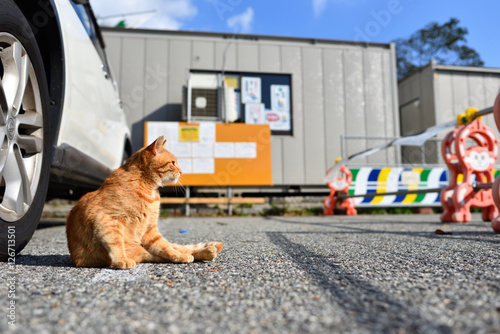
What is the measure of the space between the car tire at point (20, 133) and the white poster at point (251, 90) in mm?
6030

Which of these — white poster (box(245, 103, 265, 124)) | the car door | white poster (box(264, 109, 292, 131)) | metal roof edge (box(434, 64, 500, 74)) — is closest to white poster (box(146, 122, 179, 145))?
white poster (box(245, 103, 265, 124))

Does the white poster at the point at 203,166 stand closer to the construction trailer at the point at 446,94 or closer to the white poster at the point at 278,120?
the white poster at the point at 278,120

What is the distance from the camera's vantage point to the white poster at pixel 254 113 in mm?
7504

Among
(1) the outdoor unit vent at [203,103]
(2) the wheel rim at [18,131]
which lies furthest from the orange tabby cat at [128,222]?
(1) the outdoor unit vent at [203,103]

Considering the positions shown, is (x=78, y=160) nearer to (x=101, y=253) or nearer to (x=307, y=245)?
(x=101, y=253)

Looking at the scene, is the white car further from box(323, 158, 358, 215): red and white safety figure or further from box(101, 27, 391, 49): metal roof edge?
box(101, 27, 391, 49): metal roof edge

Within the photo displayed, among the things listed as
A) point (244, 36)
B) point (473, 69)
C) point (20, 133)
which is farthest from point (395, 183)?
point (20, 133)

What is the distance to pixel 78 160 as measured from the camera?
2.16 m

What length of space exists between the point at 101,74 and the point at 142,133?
4.61 m

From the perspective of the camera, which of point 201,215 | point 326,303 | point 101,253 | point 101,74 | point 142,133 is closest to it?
point 326,303

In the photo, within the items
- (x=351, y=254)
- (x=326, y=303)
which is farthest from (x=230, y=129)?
(x=326, y=303)

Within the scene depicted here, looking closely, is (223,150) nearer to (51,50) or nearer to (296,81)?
(296,81)

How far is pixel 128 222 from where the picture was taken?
1.59m

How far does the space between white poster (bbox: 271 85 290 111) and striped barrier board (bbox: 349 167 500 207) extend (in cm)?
209
